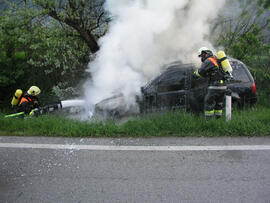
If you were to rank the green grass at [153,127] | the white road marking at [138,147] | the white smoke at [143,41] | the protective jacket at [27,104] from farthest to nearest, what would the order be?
1. the protective jacket at [27,104]
2. the white smoke at [143,41]
3. the green grass at [153,127]
4. the white road marking at [138,147]

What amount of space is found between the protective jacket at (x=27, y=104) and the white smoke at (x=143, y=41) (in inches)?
57.2

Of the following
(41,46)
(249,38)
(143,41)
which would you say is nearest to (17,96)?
(41,46)

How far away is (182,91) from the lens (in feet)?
17.9

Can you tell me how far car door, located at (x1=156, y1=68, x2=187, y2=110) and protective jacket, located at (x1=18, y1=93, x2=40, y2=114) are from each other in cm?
335

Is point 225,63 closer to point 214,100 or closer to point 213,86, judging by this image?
point 213,86

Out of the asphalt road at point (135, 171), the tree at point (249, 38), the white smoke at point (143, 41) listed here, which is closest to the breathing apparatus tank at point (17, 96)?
the white smoke at point (143, 41)

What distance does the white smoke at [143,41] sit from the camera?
5.86 meters

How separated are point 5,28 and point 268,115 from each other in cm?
758

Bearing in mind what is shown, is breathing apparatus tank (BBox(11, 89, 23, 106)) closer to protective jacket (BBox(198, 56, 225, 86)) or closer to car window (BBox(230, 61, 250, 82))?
protective jacket (BBox(198, 56, 225, 86))

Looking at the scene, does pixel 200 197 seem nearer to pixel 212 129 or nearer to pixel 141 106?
pixel 212 129

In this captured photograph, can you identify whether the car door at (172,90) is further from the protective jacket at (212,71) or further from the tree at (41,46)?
the tree at (41,46)

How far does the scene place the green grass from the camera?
14.2 ft

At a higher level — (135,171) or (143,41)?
(143,41)

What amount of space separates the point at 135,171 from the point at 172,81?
2.84m
